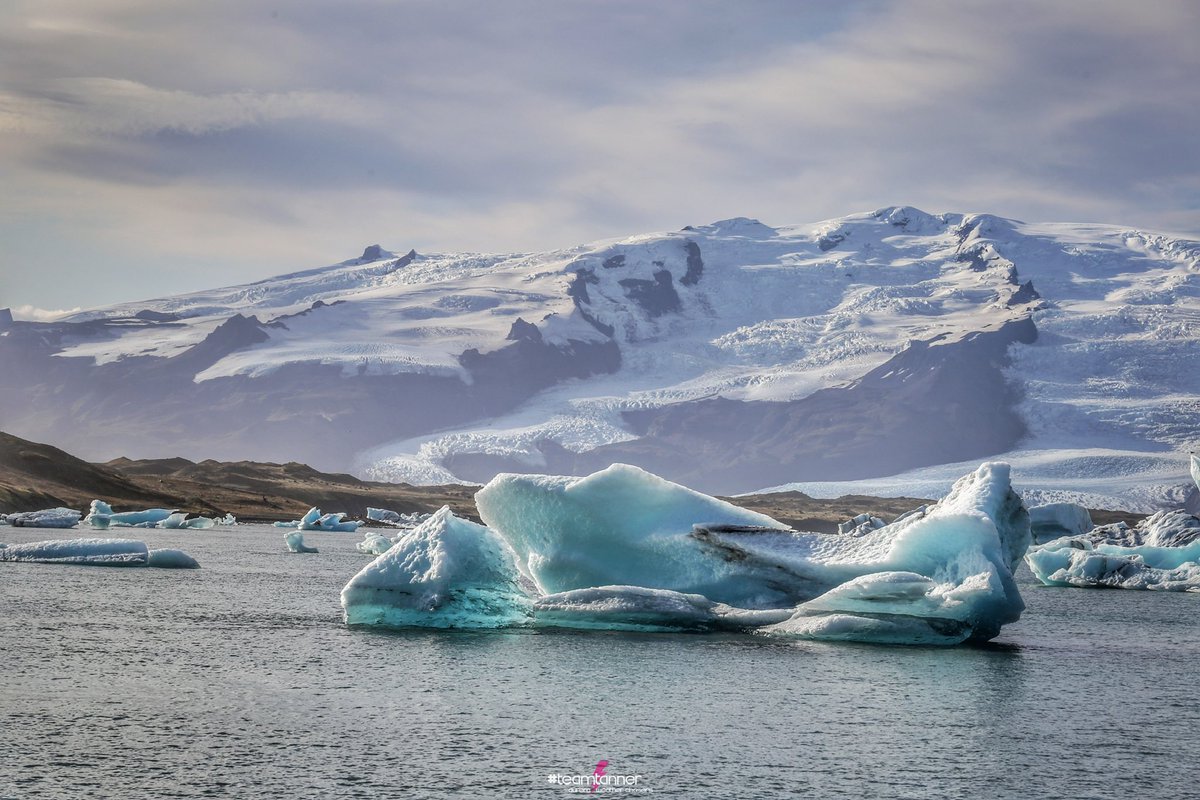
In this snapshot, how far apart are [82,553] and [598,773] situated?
31451 millimetres

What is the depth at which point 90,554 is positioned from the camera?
41656 mm

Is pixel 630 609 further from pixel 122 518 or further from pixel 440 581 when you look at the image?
pixel 122 518

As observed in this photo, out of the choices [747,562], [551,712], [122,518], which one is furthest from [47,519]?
[551,712]

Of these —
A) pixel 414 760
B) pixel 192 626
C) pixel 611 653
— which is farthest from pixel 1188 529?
pixel 414 760

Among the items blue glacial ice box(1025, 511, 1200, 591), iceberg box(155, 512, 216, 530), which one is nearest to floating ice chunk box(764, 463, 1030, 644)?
blue glacial ice box(1025, 511, 1200, 591)

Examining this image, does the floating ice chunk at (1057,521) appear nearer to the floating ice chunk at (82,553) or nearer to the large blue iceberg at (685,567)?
the large blue iceberg at (685,567)

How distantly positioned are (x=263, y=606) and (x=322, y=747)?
55.7 ft

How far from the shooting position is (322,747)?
15.9 m

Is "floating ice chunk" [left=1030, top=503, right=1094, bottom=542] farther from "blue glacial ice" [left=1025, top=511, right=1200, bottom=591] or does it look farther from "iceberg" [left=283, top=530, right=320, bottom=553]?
"iceberg" [left=283, top=530, right=320, bottom=553]

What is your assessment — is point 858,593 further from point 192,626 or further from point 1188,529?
point 1188,529

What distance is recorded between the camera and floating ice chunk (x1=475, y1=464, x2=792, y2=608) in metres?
28.0

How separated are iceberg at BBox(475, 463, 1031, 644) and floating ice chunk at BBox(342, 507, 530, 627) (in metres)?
1.25

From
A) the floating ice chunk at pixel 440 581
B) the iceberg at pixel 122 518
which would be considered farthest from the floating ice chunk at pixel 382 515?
the floating ice chunk at pixel 440 581

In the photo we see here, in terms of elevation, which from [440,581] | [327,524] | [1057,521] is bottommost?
[327,524]
